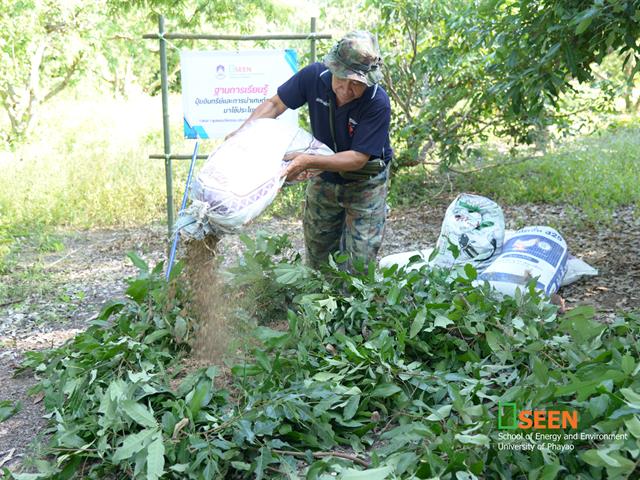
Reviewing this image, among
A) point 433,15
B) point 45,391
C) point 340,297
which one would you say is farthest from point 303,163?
point 433,15

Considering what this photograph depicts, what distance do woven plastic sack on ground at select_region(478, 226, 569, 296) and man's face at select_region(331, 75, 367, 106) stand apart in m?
1.21

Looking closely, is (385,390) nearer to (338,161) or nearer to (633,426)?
(633,426)

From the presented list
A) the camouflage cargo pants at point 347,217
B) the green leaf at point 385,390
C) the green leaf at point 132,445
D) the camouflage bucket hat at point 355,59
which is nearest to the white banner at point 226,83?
the camouflage cargo pants at point 347,217

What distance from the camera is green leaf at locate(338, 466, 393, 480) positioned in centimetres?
212

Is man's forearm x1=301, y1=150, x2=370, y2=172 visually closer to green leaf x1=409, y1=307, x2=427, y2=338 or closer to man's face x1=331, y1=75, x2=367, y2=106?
man's face x1=331, y1=75, x2=367, y2=106

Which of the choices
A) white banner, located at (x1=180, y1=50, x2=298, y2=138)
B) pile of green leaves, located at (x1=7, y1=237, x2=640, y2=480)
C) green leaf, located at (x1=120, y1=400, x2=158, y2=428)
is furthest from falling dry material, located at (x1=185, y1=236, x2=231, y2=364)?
white banner, located at (x1=180, y1=50, x2=298, y2=138)

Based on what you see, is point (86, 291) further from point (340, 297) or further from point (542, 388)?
point (542, 388)

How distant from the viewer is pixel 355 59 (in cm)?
330

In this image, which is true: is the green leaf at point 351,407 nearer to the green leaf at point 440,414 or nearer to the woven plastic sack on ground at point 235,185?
the green leaf at point 440,414

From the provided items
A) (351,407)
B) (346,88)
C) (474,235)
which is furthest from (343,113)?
(351,407)

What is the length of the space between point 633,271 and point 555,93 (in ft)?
4.62

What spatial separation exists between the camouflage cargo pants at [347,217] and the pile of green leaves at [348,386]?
1.39ft

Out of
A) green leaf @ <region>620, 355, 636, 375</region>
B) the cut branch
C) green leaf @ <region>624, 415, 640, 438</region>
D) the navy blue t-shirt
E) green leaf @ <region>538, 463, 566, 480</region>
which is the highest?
the navy blue t-shirt

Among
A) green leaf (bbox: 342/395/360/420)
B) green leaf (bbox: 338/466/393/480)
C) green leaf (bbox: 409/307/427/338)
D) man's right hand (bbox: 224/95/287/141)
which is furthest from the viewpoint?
man's right hand (bbox: 224/95/287/141)
